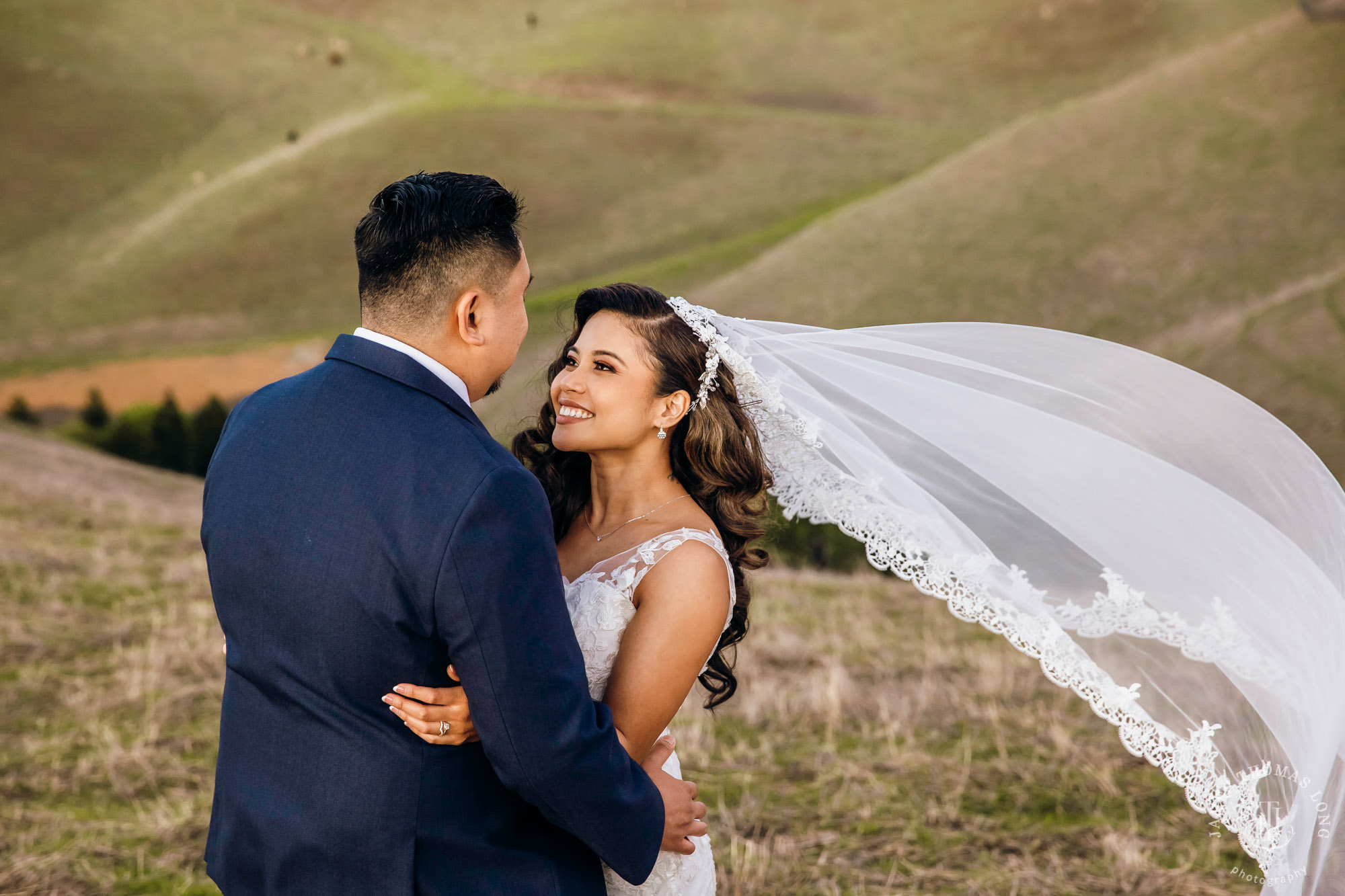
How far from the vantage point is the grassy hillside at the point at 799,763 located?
4164mm

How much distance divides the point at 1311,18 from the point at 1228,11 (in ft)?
6.00

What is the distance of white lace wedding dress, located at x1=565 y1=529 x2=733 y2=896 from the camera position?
104 inches

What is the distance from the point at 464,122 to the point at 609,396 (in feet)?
92.1

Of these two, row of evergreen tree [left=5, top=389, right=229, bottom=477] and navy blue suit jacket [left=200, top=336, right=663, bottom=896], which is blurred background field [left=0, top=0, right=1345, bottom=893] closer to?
row of evergreen tree [left=5, top=389, right=229, bottom=477]

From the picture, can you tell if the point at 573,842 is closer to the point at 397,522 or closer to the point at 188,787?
the point at 397,522

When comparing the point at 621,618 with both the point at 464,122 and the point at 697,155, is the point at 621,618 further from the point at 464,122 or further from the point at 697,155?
the point at 464,122

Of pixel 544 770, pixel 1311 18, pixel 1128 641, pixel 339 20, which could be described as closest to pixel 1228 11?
pixel 1311 18

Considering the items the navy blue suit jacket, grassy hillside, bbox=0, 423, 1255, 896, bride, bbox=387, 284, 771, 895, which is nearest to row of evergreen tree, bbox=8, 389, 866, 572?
grassy hillside, bbox=0, 423, 1255, 896

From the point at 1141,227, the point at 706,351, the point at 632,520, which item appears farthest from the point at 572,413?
the point at 1141,227

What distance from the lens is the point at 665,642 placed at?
2.52 m

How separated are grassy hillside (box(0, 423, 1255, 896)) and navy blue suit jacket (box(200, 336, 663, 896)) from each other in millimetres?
2407

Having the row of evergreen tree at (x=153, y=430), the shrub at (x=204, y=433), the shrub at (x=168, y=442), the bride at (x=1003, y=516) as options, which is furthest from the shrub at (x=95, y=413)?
the bride at (x=1003, y=516)

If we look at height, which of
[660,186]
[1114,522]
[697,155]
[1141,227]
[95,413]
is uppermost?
[697,155]

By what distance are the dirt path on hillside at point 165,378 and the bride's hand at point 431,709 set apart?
67.9 ft
